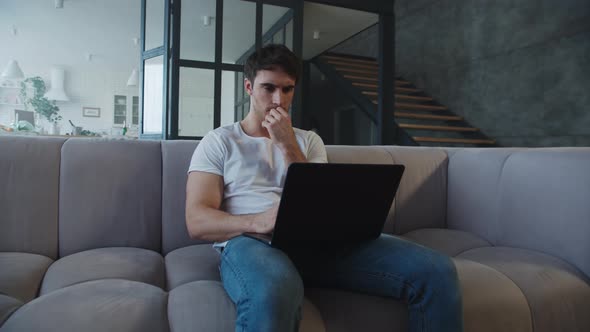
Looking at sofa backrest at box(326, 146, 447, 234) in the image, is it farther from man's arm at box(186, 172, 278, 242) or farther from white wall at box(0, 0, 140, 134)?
white wall at box(0, 0, 140, 134)

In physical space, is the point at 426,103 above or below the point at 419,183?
above

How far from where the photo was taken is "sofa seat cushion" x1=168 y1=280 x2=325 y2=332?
0.87 meters

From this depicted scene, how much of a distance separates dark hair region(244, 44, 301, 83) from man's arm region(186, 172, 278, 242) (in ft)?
1.37

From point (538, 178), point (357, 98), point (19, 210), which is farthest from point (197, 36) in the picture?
point (538, 178)

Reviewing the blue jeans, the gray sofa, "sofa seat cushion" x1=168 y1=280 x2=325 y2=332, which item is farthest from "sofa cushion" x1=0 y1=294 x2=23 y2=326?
the blue jeans

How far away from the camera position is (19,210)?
1.35 m

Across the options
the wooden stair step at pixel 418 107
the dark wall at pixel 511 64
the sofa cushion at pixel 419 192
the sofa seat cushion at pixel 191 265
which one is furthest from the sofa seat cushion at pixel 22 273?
the wooden stair step at pixel 418 107

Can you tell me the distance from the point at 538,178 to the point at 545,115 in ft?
10.6

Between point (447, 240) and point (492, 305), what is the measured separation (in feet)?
1.73

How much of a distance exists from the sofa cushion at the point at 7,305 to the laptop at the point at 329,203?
1.91 ft

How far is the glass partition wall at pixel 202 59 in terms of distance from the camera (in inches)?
160

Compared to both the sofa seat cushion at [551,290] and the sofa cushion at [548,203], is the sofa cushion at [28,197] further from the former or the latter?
the sofa cushion at [548,203]

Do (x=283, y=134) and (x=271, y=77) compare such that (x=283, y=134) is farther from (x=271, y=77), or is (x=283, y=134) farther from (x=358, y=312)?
(x=358, y=312)

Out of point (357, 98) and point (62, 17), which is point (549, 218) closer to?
point (357, 98)
